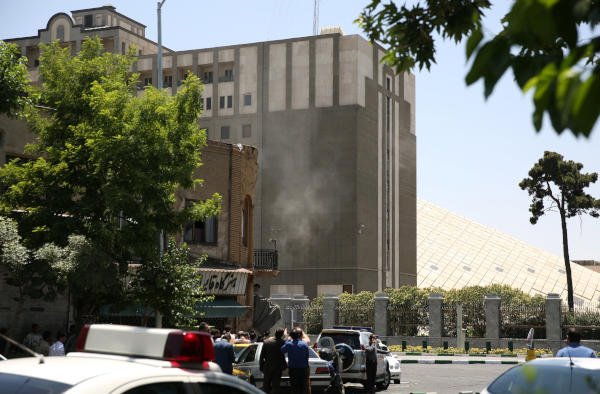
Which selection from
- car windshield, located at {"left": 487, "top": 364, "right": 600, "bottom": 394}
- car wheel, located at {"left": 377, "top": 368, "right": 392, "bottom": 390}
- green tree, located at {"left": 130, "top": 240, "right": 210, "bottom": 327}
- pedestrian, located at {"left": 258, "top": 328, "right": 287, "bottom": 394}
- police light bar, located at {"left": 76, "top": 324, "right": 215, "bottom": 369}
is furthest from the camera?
car wheel, located at {"left": 377, "top": 368, "right": 392, "bottom": 390}

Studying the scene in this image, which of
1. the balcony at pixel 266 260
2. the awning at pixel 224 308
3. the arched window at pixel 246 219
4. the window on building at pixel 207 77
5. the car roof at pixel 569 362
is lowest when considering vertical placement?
the car roof at pixel 569 362

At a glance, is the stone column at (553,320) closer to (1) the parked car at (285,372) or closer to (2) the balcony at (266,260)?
(2) the balcony at (266,260)

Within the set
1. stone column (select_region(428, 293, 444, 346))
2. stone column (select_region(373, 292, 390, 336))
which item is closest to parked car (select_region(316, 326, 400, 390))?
stone column (select_region(428, 293, 444, 346))

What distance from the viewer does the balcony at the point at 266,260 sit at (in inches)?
1839

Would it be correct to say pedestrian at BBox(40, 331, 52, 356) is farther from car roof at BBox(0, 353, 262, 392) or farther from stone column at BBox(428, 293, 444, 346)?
stone column at BBox(428, 293, 444, 346)

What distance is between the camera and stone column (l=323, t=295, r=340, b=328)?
60497 millimetres

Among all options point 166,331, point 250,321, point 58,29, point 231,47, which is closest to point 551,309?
point 250,321

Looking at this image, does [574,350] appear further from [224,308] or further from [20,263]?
[224,308]

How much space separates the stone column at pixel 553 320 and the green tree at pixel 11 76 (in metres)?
36.8

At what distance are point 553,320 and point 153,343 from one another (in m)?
50.2

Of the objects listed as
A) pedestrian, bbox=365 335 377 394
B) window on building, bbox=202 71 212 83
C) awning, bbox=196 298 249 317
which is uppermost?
window on building, bbox=202 71 212 83

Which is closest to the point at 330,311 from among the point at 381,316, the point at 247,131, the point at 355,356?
the point at 381,316

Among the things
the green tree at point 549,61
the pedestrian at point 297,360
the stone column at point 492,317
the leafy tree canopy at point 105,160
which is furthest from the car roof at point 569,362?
the stone column at point 492,317

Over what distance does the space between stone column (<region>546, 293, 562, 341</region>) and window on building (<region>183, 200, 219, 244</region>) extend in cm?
2272
